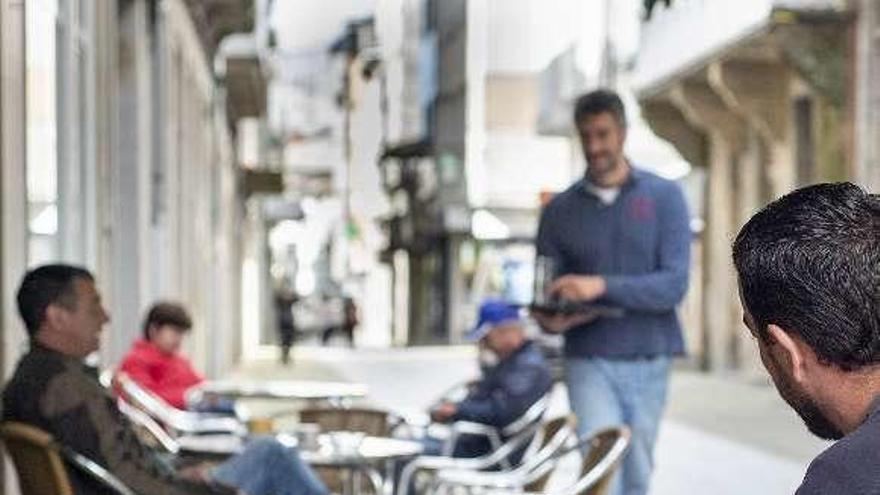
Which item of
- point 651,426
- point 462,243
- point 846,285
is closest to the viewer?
point 846,285

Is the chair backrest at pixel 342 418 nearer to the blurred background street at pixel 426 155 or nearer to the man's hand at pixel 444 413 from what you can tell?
the man's hand at pixel 444 413

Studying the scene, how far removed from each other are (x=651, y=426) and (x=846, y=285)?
4.01 m

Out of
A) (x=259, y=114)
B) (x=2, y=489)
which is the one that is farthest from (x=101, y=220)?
(x=259, y=114)

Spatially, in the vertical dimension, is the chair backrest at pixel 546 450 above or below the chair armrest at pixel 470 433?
above

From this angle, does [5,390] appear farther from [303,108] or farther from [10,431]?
[303,108]

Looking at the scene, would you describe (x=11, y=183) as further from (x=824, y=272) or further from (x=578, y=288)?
(x=824, y=272)

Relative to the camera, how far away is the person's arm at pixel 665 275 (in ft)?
18.7

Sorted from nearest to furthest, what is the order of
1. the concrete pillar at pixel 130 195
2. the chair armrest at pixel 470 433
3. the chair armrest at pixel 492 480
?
the chair armrest at pixel 492 480, the chair armrest at pixel 470 433, the concrete pillar at pixel 130 195

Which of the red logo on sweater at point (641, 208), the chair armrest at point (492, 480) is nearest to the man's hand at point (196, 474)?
the chair armrest at point (492, 480)

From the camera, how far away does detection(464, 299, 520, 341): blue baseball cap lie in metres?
8.16

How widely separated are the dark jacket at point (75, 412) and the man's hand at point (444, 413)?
11.1 ft

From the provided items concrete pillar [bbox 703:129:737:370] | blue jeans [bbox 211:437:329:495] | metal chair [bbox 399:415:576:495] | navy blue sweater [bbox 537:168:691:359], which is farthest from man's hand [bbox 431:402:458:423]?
concrete pillar [bbox 703:129:737:370]

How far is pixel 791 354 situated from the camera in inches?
78.2

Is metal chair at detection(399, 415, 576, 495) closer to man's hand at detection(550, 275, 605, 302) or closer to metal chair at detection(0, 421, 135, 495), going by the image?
man's hand at detection(550, 275, 605, 302)
